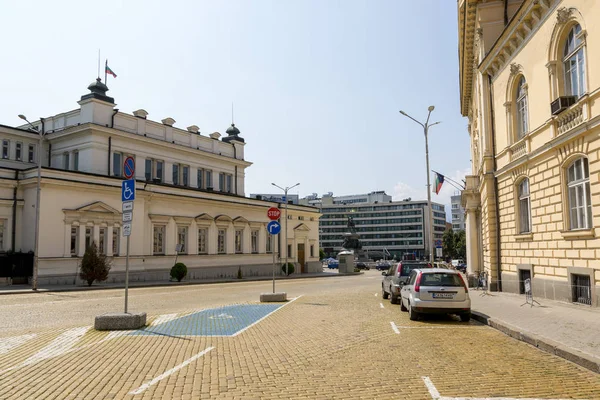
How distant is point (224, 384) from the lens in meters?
7.14

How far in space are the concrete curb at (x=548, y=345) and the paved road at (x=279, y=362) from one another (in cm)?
18

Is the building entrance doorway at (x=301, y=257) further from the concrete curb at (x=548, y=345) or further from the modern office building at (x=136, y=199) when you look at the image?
the concrete curb at (x=548, y=345)

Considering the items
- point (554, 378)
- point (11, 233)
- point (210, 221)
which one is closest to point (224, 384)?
point (554, 378)

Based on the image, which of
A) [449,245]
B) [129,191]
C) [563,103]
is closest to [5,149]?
[129,191]

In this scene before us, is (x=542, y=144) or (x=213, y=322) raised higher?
(x=542, y=144)

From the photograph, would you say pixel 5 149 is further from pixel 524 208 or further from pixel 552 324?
pixel 552 324

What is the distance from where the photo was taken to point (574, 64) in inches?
653

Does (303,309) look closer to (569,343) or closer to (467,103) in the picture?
(569,343)

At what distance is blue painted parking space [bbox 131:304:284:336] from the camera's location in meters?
12.1

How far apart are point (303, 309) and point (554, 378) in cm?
1066

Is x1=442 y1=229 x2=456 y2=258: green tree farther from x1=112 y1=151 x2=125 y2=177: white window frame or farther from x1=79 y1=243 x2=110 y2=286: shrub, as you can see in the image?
x1=79 y1=243 x2=110 y2=286: shrub

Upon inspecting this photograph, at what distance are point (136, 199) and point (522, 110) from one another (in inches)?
1103

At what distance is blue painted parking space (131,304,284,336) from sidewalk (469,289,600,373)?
653 cm

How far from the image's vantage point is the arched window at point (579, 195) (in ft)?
51.1
